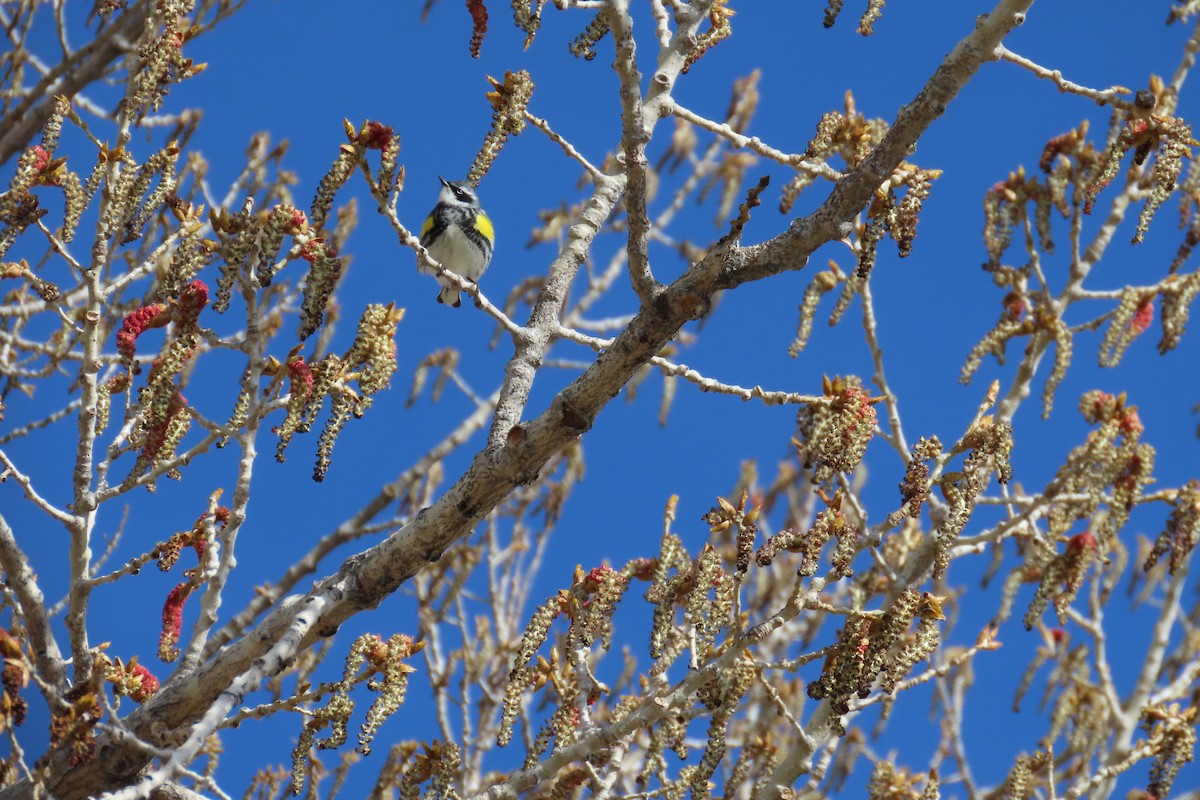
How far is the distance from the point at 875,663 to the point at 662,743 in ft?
4.04

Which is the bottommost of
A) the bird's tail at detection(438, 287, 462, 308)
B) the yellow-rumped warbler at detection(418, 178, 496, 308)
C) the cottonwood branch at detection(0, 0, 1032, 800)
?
the cottonwood branch at detection(0, 0, 1032, 800)

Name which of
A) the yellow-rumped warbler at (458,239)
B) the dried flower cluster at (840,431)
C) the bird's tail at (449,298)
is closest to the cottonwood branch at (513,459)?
the dried flower cluster at (840,431)

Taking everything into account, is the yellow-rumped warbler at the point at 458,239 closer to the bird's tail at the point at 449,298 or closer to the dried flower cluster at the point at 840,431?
the bird's tail at the point at 449,298

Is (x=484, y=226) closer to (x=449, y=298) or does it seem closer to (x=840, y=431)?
(x=449, y=298)

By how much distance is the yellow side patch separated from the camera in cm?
849

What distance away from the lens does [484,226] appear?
869 centimetres

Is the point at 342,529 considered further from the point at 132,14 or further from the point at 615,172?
the point at 615,172

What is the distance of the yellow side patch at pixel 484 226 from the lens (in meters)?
8.49

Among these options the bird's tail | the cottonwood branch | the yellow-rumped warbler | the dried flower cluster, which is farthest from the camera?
the yellow-rumped warbler

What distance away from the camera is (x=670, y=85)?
473cm

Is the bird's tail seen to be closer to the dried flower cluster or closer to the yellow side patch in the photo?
the yellow side patch

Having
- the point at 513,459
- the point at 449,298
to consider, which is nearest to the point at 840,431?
the point at 513,459

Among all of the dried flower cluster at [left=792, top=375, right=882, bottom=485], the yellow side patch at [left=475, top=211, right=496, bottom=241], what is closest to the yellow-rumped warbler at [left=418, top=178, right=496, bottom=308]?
the yellow side patch at [left=475, top=211, right=496, bottom=241]

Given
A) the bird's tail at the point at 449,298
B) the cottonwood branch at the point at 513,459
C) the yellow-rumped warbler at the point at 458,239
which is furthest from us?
the yellow-rumped warbler at the point at 458,239
